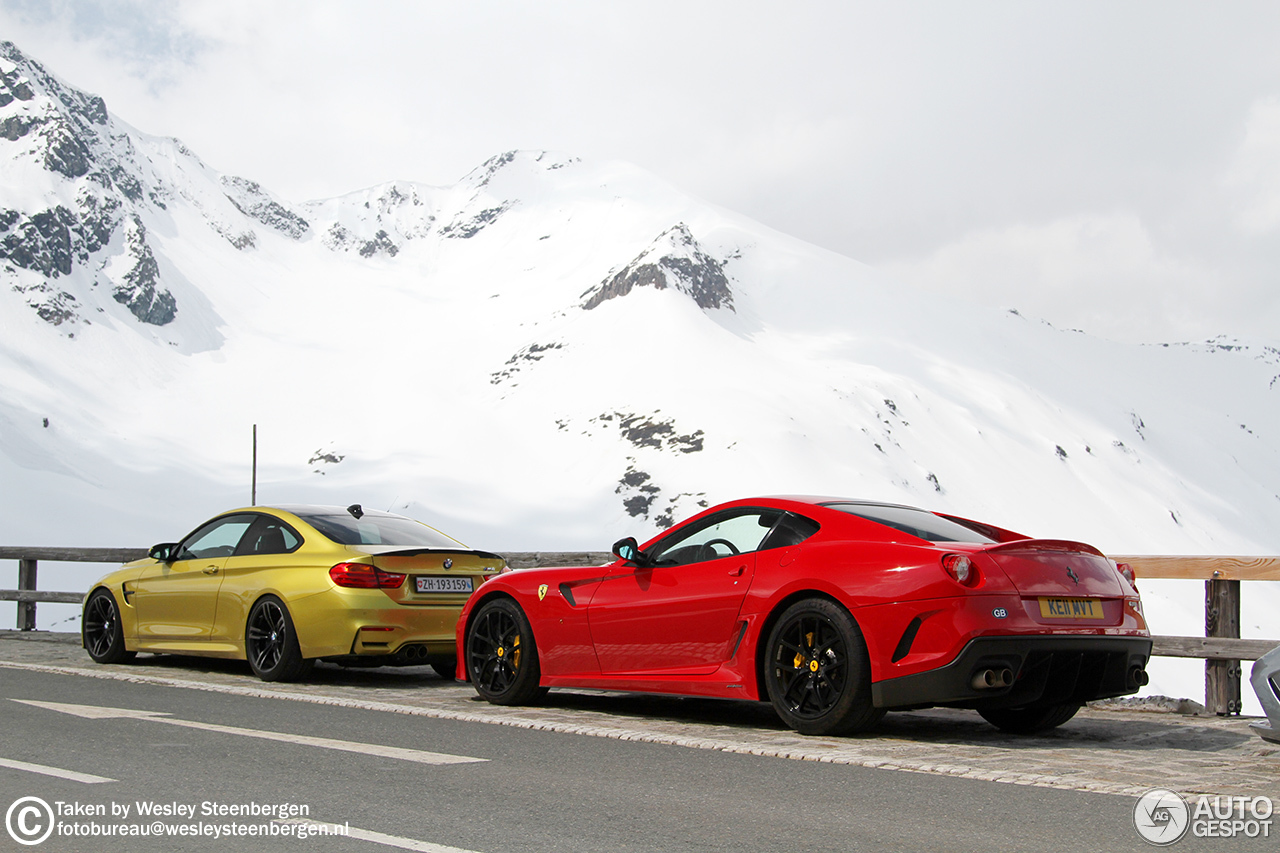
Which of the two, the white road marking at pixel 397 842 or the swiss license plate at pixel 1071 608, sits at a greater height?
the swiss license plate at pixel 1071 608

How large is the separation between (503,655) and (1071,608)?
145 inches

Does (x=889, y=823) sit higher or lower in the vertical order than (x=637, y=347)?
lower

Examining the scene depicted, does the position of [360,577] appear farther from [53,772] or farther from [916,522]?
[916,522]

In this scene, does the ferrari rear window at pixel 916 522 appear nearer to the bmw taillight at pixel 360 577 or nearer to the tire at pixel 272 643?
the bmw taillight at pixel 360 577

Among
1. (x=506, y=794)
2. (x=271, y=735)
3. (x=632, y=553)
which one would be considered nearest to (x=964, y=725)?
(x=632, y=553)

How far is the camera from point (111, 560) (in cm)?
1324

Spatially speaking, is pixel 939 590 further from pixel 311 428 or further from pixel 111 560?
pixel 311 428

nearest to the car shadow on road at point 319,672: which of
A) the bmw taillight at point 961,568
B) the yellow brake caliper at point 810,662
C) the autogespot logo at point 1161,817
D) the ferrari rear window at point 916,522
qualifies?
the yellow brake caliper at point 810,662

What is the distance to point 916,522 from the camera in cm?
654

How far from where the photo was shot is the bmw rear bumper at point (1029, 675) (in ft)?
18.7

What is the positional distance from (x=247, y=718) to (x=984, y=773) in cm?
429

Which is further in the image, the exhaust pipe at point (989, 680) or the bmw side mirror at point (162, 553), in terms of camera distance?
the bmw side mirror at point (162, 553)

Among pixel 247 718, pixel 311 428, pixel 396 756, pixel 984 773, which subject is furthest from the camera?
pixel 311 428

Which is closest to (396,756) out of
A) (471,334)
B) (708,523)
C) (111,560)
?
(708,523)
